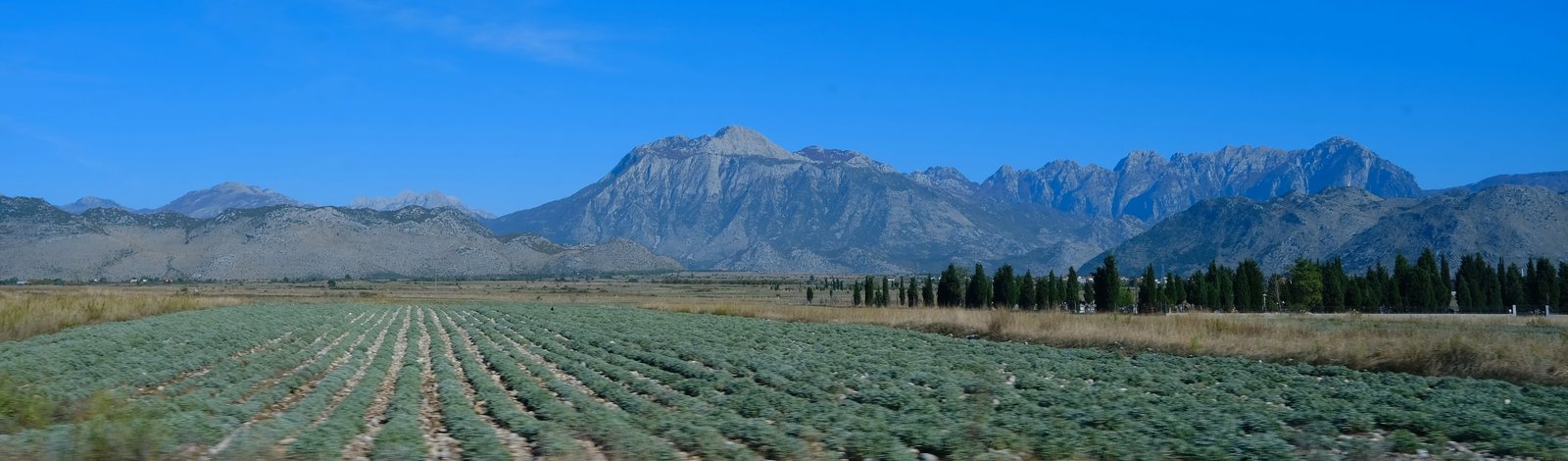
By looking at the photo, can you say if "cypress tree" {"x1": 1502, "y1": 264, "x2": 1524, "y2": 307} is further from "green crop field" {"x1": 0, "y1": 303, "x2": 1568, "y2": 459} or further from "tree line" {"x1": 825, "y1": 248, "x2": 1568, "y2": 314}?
"green crop field" {"x1": 0, "y1": 303, "x2": 1568, "y2": 459}

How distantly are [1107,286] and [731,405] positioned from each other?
75.8m

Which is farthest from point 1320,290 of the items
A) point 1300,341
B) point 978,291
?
point 1300,341

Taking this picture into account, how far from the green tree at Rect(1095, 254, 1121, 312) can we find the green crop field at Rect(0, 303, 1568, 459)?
60.8 metres

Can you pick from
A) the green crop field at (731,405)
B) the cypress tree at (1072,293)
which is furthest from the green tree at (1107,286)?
the green crop field at (731,405)

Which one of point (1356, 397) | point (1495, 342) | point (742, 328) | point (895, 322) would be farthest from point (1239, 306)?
point (1356, 397)

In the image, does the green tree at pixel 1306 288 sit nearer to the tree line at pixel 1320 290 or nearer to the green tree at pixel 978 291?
the tree line at pixel 1320 290

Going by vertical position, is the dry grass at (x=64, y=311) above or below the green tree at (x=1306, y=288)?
below

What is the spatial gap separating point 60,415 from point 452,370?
10416 mm

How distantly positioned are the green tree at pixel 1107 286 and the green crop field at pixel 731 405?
60.8 m

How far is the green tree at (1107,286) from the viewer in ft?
284

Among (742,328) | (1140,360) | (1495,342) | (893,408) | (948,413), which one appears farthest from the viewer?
(742,328)

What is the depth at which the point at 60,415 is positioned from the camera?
12.4 m

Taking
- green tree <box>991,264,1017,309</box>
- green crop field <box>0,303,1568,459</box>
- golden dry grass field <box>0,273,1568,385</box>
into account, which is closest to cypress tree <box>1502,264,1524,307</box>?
green tree <box>991,264,1017,309</box>

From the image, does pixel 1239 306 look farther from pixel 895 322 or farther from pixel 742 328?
pixel 742 328
